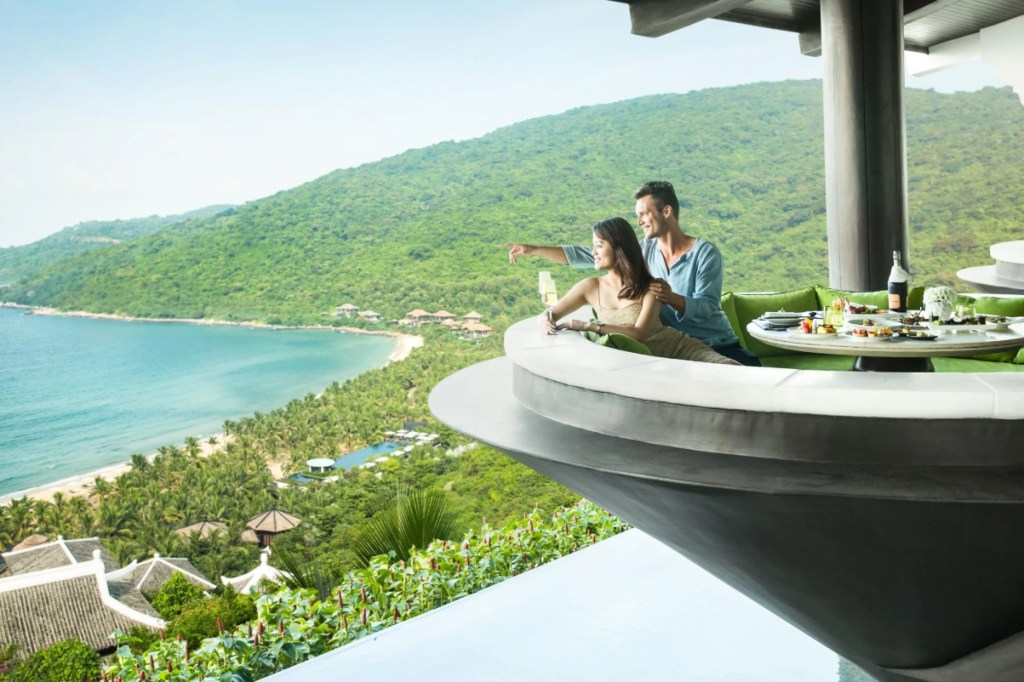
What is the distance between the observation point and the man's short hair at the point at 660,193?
309 cm

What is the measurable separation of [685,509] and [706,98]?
14466 mm

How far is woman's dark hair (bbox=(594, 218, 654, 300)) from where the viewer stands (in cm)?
283

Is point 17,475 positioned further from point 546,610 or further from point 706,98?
point 706,98

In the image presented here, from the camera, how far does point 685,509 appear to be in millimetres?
1997

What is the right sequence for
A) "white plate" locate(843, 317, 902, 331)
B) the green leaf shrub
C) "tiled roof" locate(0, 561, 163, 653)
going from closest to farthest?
1. "white plate" locate(843, 317, 902, 331)
2. "tiled roof" locate(0, 561, 163, 653)
3. the green leaf shrub

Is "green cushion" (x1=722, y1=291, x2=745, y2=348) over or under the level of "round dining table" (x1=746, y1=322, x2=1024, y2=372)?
under

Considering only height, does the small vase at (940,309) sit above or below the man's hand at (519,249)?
below

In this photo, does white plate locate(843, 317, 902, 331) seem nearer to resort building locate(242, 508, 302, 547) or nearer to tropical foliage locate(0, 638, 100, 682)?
tropical foliage locate(0, 638, 100, 682)

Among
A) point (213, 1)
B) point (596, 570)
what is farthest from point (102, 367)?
Result: point (596, 570)

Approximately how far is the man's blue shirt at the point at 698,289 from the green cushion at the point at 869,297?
155 cm

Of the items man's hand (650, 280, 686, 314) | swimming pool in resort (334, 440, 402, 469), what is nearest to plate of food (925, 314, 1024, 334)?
man's hand (650, 280, 686, 314)

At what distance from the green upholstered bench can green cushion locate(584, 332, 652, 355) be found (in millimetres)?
1561

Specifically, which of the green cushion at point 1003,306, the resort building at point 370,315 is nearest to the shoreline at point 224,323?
the resort building at point 370,315

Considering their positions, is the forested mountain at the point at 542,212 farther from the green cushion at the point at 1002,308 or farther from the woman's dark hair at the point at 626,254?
the green cushion at the point at 1002,308
